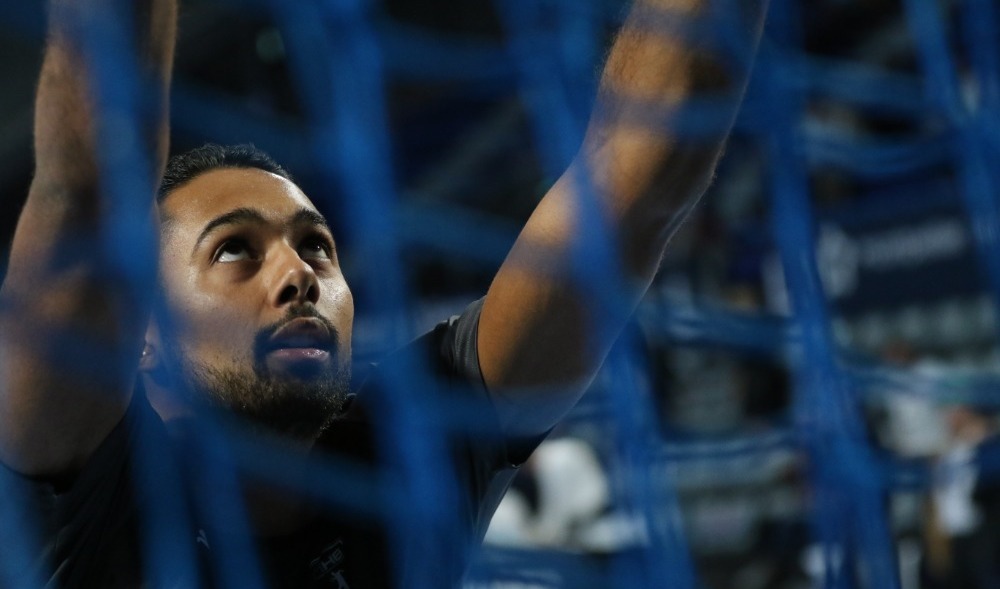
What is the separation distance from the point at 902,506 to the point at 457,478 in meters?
1.96

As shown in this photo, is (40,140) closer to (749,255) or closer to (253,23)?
(253,23)

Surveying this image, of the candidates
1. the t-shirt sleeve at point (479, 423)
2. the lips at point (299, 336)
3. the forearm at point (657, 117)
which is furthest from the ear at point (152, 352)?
the forearm at point (657, 117)

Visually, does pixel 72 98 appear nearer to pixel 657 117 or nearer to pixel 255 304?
pixel 255 304

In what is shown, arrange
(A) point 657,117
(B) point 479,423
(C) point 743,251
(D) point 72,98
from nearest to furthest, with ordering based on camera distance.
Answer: (D) point 72,98, (A) point 657,117, (B) point 479,423, (C) point 743,251

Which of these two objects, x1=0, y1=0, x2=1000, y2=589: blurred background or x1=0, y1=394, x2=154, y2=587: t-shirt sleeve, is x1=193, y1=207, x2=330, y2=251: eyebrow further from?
x1=0, y1=0, x2=1000, y2=589: blurred background

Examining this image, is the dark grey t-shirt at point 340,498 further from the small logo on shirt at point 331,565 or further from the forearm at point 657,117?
the forearm at point 657,117

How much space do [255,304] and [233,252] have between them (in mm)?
52

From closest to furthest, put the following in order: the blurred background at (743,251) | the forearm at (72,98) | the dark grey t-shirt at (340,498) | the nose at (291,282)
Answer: the forearm at (72,98), the dark grey t-shirt at (340,498), the nose at (291,282), the blurred background at (743,251)

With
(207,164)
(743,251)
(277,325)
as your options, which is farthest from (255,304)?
(743,251)

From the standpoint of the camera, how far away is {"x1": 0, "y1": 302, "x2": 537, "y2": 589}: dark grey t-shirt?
81cm

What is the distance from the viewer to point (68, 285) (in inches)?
28.7

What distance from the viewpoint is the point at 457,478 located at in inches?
38.5

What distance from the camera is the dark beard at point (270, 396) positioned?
0.91 m

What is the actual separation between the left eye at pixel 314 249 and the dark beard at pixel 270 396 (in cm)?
10
